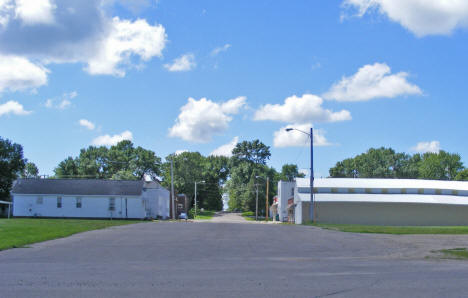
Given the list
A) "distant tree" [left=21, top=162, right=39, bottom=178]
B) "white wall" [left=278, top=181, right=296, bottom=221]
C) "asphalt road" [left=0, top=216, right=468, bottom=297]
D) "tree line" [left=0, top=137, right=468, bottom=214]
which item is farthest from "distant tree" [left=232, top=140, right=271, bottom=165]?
"asphalt road" [left=0, top=216, right=468, bottom=297]

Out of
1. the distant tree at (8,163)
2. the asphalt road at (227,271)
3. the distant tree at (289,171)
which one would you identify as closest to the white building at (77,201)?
the distant tree at (8,163)

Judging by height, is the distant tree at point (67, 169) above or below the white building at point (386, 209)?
above

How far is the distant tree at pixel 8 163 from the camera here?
7319 centimetres

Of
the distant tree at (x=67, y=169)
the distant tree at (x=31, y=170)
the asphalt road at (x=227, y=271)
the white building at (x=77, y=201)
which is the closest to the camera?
the asphalt road at (x=227, y=271)

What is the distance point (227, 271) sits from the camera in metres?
12.1

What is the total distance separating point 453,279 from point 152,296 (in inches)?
257

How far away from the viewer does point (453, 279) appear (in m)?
10.7

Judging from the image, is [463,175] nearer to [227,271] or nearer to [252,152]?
[252,152]

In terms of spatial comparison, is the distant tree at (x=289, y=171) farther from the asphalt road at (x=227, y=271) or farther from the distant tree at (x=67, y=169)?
the asphalt road at (x=227, y=271)

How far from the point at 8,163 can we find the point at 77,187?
1523 centimetres

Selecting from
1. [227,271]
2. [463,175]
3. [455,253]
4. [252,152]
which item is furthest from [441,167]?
[227,271]

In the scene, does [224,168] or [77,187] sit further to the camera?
[224,168]

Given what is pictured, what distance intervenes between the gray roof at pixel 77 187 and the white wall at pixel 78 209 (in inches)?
26.0

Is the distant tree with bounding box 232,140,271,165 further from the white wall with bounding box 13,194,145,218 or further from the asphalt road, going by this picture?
the asphalt road
